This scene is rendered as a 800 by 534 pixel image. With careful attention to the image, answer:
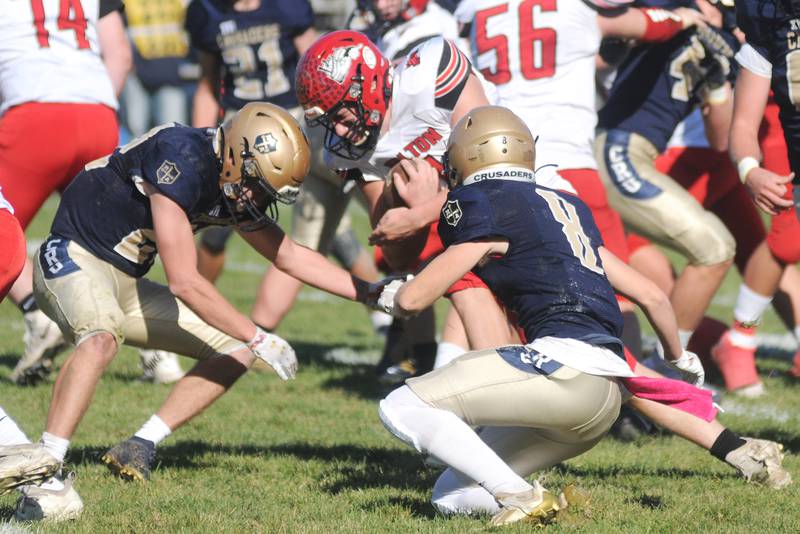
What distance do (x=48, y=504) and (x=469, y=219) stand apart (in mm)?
1576

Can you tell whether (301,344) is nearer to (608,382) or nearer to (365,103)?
(365,103)

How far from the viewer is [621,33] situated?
5.47 meters

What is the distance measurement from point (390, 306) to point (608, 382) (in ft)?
2.74

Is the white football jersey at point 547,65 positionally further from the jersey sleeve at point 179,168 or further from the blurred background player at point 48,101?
the blurred background player at point 48,101

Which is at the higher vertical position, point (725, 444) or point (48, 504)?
point (48, 504)

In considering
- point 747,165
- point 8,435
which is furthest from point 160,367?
point 747,165

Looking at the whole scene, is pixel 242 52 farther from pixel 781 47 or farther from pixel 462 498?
pixel 462 498

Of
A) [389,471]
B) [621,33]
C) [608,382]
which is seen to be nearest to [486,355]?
[608,382]

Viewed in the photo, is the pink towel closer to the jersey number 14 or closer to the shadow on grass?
the shadow on grass

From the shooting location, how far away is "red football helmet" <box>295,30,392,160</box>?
4.31 metres

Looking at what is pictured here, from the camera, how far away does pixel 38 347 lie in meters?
5.84

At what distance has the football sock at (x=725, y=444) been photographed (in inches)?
159

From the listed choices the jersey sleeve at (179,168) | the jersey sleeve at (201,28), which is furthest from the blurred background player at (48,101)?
the jersey sleeve at (179,168)

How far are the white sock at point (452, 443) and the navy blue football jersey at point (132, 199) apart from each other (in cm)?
112
